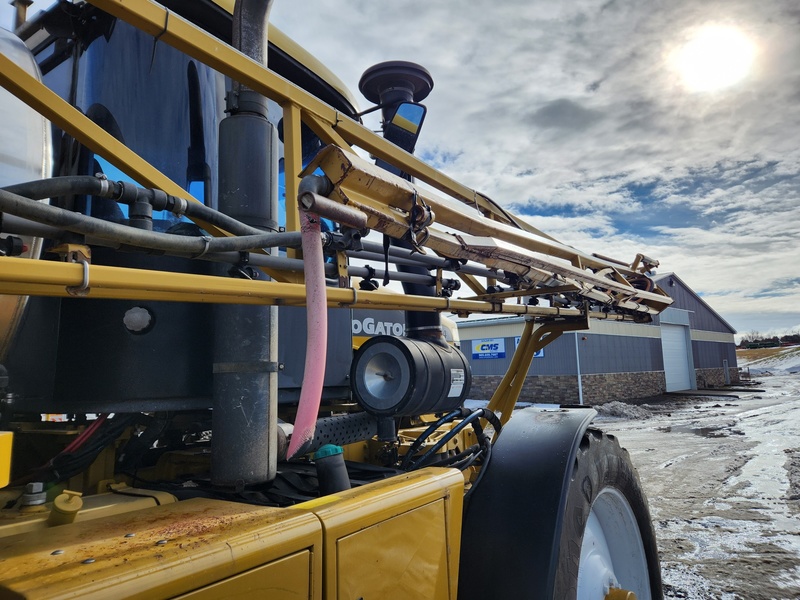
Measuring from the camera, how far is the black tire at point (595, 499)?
2213 mm

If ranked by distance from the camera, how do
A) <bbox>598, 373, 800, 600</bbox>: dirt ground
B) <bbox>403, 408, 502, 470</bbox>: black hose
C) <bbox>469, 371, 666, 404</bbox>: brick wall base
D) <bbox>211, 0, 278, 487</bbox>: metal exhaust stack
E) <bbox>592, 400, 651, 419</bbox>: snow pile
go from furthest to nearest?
1. <bbox>469, 371, 666, 404</bbox>: brick wall base
2. <bbox>592, 400, 651, 419</bbox>: snow pile
3. <bbox>598, 373, 800, 600</bbox>: dirt ground
4. <bbox>403, 408, 502, 470</bbox>: black hose
5. <bbox>211, 0, 278, 487</bbox>: metal exhaust stack

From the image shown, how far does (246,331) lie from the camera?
1951 mm

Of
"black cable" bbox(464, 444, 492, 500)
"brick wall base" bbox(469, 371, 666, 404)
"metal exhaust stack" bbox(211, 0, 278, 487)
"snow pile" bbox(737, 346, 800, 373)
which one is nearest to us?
"metal exhaust stack" bbox(211, 0, 278, 487)

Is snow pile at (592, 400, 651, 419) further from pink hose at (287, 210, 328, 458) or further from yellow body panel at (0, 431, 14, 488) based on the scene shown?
yellow body panel at (0, 431, 14, 488)

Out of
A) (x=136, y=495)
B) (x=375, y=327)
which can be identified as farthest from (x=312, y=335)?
(x=375, y=327)

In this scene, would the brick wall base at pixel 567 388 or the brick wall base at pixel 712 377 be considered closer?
the brick wall base at pixel 567 388

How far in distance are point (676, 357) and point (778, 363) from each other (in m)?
33.1

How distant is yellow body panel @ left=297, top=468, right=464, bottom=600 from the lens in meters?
1.56

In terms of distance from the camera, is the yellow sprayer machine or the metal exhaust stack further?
the metal exhaust stack

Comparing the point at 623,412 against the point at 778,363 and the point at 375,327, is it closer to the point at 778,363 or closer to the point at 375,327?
the point at 375,327

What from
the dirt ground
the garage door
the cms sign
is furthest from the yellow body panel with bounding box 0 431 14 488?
the garage door

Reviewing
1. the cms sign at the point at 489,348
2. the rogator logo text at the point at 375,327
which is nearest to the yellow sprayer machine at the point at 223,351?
the rogator logo text at the point at 375,327

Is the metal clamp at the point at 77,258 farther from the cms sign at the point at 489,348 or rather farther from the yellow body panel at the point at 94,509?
the cms sign at the point at 489,348

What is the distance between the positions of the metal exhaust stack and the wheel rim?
171cm
